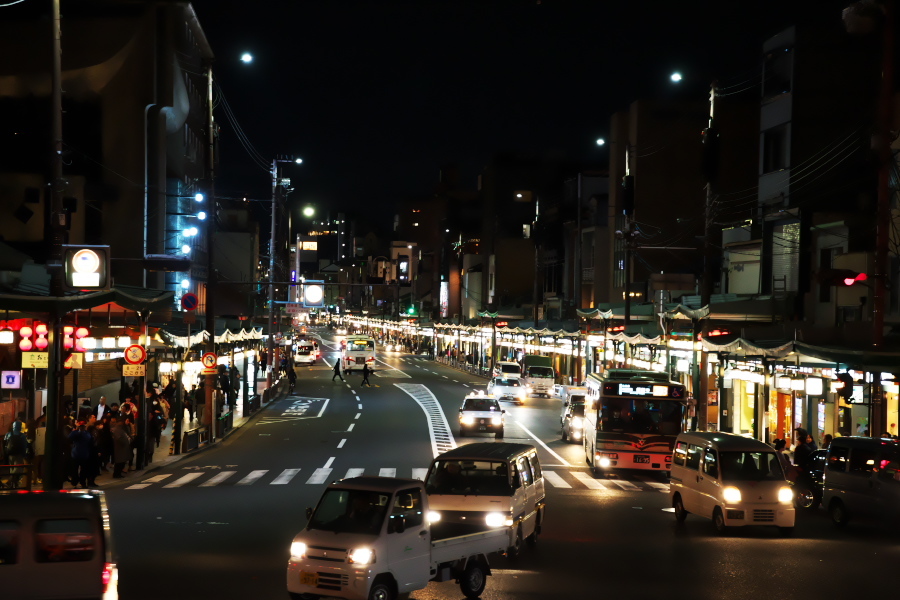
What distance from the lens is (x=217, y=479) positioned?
2712cm

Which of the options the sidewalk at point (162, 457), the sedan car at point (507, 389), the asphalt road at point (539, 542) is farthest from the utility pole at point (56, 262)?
the sedan car at point (507, 389)

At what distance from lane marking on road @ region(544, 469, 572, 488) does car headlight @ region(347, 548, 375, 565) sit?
49.3 feet

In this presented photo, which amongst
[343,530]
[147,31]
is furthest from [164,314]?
[343,530]

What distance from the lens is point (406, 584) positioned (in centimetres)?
1248

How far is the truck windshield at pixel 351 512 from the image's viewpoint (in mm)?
12469

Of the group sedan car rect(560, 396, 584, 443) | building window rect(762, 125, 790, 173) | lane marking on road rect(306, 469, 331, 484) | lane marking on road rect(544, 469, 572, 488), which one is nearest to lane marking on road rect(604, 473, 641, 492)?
lane marking on road rect(544, 469, 572, 488)

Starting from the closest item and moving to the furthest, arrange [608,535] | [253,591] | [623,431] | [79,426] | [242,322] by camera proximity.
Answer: [253,591]
[608,535]
[79,426]
[623,431]
[242,322]

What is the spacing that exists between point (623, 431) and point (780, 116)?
1916 cm

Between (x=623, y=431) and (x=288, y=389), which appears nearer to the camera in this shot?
(x=623, y=431)

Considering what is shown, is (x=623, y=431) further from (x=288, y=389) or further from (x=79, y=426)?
(x=288, y=389)

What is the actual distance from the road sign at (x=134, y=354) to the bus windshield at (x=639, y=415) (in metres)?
13.3

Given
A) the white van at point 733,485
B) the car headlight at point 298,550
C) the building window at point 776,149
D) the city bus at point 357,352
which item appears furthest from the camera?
the city bus at point 357,352

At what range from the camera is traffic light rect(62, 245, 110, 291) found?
21156mm

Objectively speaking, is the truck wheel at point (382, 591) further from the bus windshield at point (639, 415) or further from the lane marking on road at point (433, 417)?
the bus windshield at point (639, 415)
